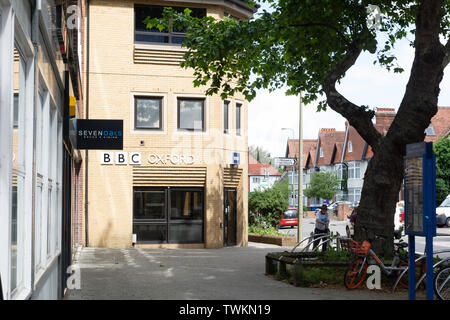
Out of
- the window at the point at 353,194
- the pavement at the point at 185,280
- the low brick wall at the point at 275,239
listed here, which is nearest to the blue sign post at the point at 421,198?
the pavement at the point at 185,280

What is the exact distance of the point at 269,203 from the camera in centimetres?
3008

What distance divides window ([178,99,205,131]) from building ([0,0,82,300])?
Answer: 48.1 feet

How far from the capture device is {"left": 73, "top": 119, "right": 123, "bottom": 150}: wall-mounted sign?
1243 centimetres

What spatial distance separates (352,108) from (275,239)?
42.4 feet

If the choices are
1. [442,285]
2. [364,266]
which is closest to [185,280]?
[364,266]

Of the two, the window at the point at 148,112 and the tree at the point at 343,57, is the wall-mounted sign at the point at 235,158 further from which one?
the tree at the point at 343,57

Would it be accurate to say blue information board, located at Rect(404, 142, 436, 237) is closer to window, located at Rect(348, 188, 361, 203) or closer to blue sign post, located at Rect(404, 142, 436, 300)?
blue sign post, located at Rect(404, 142, 436, 300)

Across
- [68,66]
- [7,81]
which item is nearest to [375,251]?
[68,66]

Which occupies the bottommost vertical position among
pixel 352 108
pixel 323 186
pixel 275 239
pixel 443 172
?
pixel 275 239

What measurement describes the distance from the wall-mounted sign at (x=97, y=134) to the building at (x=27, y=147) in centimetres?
313

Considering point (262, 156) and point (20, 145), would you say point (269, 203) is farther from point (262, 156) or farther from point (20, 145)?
point (262, 156)

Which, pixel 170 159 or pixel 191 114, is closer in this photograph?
pixel 170 159

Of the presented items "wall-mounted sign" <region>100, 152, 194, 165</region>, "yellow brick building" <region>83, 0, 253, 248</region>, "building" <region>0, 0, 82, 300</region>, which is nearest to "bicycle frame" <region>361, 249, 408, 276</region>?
"building" <region>0, 0, 82, 300</region>
